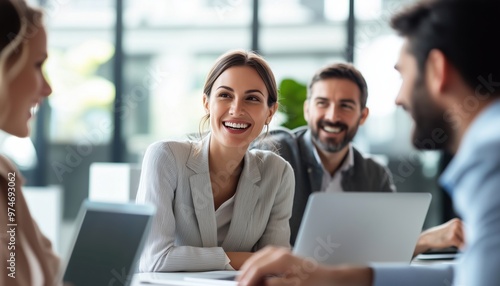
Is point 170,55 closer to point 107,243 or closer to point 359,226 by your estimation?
point 359,226

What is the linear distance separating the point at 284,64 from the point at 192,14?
0.97 metres

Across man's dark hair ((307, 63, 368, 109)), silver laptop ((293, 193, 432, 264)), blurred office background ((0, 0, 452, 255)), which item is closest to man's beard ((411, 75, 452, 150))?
silver laptop ((293, 193, 432, 264))

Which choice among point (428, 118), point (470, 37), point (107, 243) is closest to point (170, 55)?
point (107, 243)

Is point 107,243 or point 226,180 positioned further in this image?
point 226,180

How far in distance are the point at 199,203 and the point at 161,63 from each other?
4.19 meters

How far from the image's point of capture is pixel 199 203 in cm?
271

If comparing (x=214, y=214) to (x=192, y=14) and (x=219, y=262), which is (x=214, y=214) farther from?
(x=192, y=14)

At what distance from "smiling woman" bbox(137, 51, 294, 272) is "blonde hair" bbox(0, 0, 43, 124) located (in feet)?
3.48

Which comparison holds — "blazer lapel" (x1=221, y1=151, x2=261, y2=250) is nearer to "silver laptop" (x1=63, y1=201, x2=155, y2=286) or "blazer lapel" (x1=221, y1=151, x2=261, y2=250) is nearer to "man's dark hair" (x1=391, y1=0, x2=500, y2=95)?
"silver laptop" (x1=63, y1=201, x2=155, y2=286)

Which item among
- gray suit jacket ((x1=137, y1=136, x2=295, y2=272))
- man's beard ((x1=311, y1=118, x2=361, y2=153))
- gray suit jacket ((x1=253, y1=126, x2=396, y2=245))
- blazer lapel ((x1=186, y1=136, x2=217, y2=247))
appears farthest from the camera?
man's beard ((x1=311, y1=118, x2=361, y2=153))

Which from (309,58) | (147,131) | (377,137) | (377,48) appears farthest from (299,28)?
(147,131)

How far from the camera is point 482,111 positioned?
1216 mm

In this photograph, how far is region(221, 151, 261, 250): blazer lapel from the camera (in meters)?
2.74

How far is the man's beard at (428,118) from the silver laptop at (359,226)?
395 mm
